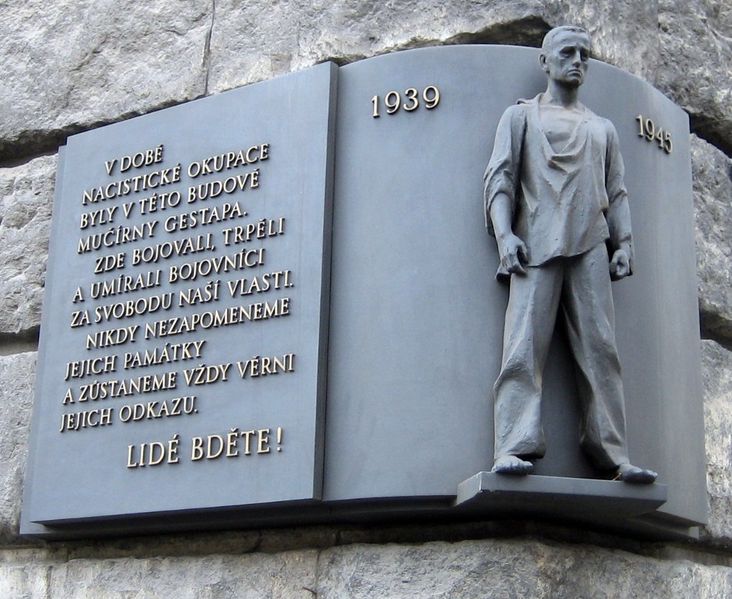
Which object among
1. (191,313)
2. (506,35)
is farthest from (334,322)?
(506,35)

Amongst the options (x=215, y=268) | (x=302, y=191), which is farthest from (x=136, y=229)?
(x=302, y=191)

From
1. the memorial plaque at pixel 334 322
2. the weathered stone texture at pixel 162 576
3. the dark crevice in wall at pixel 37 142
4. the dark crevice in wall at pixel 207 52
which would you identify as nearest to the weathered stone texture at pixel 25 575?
the weathered stone texture at pixel 162 576

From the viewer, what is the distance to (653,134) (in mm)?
4559

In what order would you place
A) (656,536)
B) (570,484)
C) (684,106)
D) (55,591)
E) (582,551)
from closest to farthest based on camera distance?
(570,484)
(582,551)
(656,536)
(55,591)
(684,106)

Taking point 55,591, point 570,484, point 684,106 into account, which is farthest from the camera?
point 684,106

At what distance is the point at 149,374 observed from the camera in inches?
181

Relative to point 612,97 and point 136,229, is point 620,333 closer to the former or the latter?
point 612,97

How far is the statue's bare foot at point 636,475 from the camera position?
12.6ft

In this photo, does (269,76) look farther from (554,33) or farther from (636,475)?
(636,475)

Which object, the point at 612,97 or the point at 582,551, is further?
the point at 612,97

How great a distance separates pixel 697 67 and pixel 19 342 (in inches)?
112

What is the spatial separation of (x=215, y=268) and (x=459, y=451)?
44.3 inches

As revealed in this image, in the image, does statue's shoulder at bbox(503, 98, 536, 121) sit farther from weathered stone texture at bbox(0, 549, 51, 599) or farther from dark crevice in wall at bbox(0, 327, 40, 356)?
weathered stone texture at bbox(0, 549, 51, 599)

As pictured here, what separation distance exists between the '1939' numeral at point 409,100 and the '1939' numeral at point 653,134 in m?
0.71
